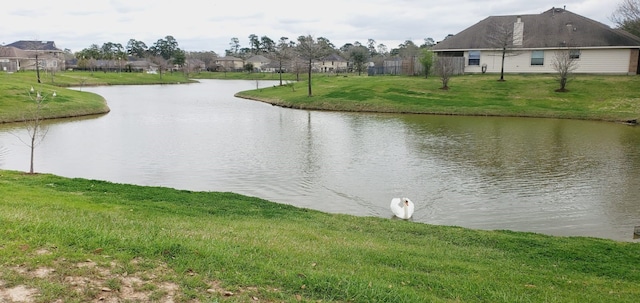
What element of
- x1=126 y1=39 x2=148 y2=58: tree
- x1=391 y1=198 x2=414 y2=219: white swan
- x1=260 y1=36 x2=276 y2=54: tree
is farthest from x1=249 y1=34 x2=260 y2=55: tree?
x1=391 y1=198 x2=414 y2=219: white swan

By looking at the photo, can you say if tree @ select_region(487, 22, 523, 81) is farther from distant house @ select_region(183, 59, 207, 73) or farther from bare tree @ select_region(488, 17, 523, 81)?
distant house @ select_region(183, 59, 207, 73)

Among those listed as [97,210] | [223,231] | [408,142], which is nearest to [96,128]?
[408,142]

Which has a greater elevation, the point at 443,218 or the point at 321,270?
the point at 321,270

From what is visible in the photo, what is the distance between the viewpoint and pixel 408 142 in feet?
86.7

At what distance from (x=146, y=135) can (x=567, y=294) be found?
25.5 metres

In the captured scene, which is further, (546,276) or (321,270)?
(546,276)

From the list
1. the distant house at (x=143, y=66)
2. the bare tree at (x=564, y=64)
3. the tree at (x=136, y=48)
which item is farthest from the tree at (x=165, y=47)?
the bare tree at (x=564, y=64)

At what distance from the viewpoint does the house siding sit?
51188 mm

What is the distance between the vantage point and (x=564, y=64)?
4650 centimetres

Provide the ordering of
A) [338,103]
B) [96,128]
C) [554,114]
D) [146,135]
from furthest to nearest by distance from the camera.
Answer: [338,103], [554,114], [96,128], [146,135]

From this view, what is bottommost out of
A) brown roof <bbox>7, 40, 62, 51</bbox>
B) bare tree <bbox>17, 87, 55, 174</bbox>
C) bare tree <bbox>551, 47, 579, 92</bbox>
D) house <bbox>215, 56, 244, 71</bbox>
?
bare tree <bbox>17, 87, 55, 174</bbox>

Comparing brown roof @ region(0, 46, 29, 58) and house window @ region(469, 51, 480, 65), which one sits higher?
brown roof @ region(0, 46, 29, 58)

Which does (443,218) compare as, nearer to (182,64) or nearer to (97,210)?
(97,210)

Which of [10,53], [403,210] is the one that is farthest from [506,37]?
[10,53]
